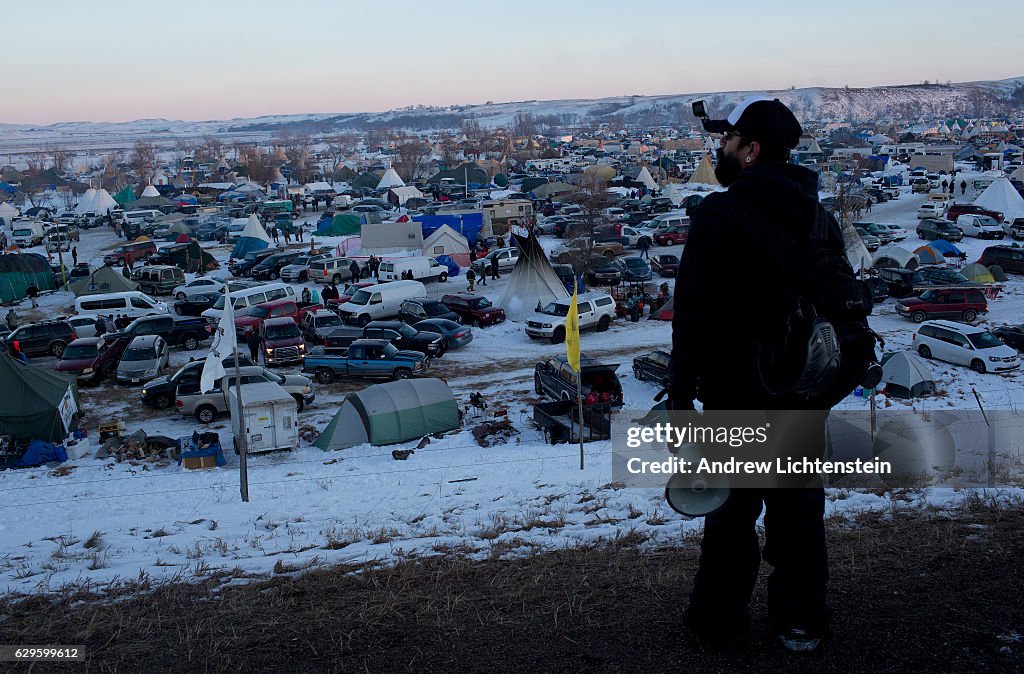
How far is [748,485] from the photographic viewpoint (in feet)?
9.98

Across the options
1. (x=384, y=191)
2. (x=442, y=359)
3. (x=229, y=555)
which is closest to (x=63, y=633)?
(x=229, y=555)

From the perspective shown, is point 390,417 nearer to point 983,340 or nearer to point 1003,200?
point 983,340

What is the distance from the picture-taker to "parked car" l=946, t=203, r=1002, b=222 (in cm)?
4028

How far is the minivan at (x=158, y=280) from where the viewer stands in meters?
30.5

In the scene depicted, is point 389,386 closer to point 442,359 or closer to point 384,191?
point 442,359

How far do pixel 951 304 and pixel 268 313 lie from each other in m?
19.9

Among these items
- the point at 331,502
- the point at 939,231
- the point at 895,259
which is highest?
the point at 939,231

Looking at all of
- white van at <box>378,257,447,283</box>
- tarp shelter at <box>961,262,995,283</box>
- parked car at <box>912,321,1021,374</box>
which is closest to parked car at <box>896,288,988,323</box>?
parked car at <box>912,321,1021,374</box>

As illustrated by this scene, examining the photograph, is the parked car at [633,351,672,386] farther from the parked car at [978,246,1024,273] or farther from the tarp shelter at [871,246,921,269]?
the parked car at [978,246,1024,273]

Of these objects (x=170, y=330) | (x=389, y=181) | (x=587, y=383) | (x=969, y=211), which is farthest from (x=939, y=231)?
(x=389, y=181)

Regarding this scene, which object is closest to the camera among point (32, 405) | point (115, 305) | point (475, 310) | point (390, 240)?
point (32, 405)

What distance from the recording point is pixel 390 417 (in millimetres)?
14539

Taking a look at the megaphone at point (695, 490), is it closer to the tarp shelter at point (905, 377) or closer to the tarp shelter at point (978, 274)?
the tarp shelter at point (905, 377)

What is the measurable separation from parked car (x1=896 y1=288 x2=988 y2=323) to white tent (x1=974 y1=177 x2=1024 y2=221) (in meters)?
21.8
